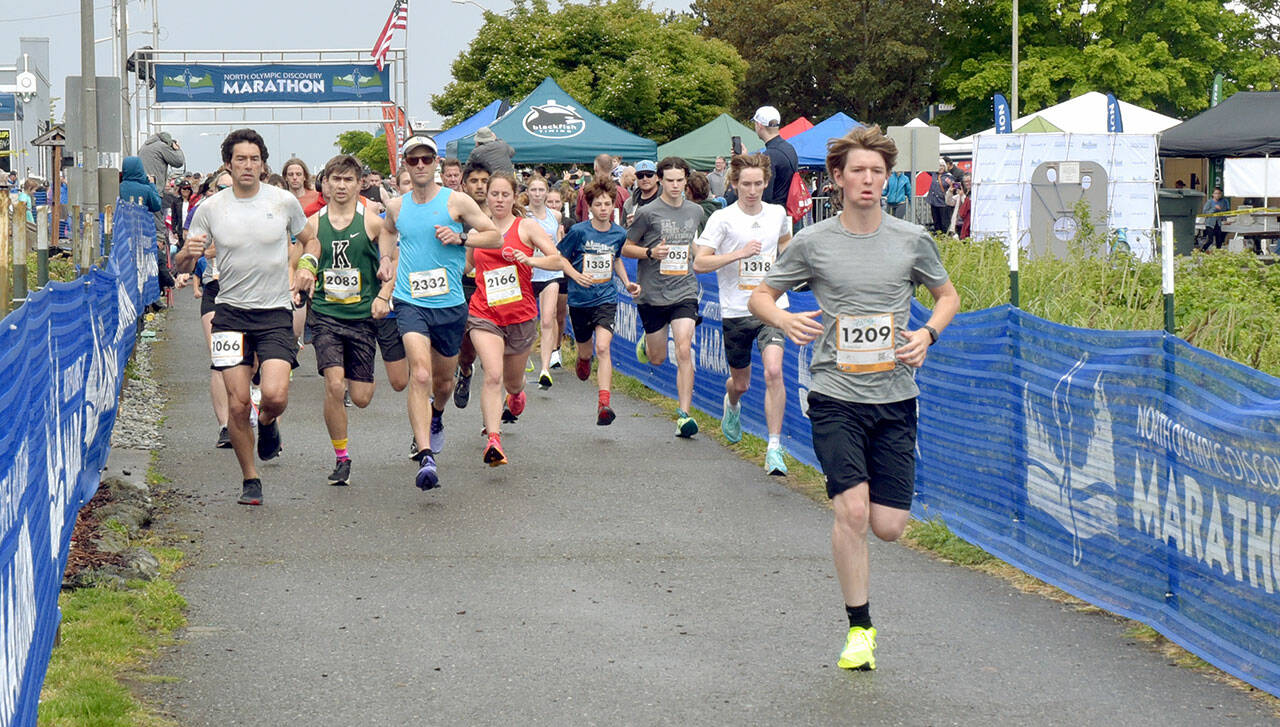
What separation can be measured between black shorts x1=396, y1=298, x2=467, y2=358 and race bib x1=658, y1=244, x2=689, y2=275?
2.17m

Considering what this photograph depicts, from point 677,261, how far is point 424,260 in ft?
8.42

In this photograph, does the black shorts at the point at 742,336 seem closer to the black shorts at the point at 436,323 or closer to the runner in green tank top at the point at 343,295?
the black shorts at the point at 436,323

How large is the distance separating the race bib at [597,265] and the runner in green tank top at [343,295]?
10.4ft

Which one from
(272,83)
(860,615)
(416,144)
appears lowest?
(860,615)

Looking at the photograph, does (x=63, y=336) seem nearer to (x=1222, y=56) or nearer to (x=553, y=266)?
(x=553, y=266)

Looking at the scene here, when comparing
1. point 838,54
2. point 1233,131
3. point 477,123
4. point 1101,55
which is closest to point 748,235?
point 1233,131

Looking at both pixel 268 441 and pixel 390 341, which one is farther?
pixel 390 341

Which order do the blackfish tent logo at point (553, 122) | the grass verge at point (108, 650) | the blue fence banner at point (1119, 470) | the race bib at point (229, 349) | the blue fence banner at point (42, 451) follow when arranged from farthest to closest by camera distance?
the blackfish tent logo at point (553, 122), the race bib at point (229, 349), the blue fence banner at point (1119, 470), the grass verge at point (108, 650), the blue fence banner at point (42, 451)

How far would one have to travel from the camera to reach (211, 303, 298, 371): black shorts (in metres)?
9.77

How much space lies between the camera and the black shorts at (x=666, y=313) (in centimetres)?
1259

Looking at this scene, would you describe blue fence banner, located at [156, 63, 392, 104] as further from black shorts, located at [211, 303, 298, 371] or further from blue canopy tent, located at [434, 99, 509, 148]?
black shorts, located at [211, 303, 298, 371]

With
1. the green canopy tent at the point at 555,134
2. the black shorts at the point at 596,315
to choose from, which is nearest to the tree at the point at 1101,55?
the green canopy tent at the point at 555,134

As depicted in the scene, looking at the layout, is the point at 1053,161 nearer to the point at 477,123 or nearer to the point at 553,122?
the point at 553,122

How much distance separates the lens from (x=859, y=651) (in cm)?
620
